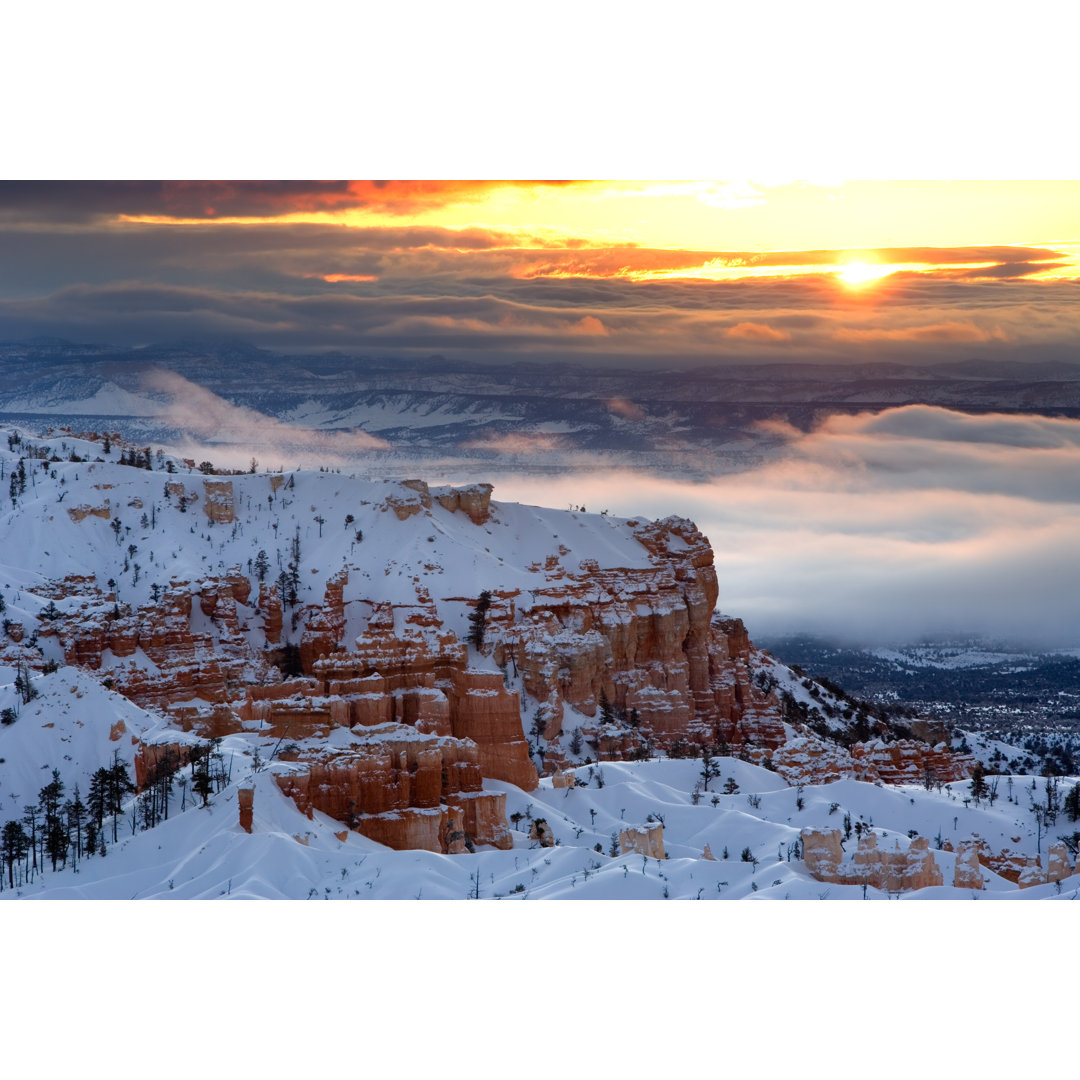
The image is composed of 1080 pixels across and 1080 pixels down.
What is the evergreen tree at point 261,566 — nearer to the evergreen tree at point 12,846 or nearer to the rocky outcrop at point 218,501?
the rocky outcrop at point 218,501

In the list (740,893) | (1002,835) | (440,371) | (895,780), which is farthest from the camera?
(440,371)

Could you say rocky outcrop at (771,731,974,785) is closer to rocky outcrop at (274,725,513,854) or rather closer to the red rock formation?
rocky outcrop at (274,725,513,854)

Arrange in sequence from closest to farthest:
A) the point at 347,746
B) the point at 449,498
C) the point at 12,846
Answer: the point at 12,846, the point at 347,746, the point at 449,498

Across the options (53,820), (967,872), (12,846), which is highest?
(53,820)

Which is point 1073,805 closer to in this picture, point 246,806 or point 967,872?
point 967,872

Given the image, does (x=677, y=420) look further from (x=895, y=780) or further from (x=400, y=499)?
(x=895, y=780)

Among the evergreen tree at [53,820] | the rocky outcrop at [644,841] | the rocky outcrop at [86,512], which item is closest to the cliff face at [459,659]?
the rocky outcrop at [86,512]

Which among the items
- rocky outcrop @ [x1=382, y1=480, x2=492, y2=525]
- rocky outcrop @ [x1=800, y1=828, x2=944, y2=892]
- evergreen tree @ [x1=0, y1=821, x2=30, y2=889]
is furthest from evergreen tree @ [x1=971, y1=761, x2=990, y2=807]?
rocky outcrop @ [x1=382, y1=480, x2=492, y2=525]

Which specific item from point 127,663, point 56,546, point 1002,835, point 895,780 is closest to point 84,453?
point 56,546

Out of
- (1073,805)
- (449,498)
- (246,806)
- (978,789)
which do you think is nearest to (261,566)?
(449,498)

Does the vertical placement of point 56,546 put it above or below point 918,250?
below

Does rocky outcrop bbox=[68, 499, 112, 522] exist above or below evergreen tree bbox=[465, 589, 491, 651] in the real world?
above
